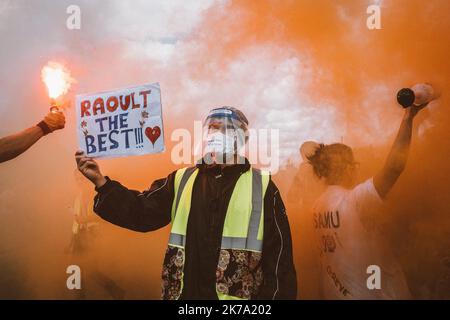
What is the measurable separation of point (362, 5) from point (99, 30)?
2370 mm

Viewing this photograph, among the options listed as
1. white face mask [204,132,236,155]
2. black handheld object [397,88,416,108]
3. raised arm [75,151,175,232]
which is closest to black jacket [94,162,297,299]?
raised arm [75,151,175,232]

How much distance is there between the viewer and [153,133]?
3.83 m

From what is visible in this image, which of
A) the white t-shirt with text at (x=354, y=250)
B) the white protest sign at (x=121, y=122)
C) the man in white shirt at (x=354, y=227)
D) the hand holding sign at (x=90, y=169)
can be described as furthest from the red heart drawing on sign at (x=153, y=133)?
the white t-shirt with text at (x=354, y=250)

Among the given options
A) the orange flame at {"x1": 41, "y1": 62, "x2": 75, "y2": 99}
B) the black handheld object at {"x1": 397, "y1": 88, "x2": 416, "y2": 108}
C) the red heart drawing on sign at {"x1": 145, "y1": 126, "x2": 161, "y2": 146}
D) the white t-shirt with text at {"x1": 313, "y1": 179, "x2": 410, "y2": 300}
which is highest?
the orange flame at {"x1": 41, "y1": 62, "x2": 75, "y2": 99}

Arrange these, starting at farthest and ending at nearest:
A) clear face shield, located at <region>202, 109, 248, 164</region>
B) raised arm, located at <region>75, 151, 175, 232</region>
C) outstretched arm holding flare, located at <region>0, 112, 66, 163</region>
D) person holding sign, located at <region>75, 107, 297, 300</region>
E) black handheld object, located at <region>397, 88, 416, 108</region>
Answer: outstretched arm holding flare, located at <region>0, 112, 66, 163</region> < black handheld object, located at <region>397, 88, 416, 108</region> < clear face shield, located at <region>202, 109, 248, 164</region> < raised arm, located at <region>75, 151, 175, 232</region> < person holding sign, located at <region>75, 107, 297, 300</region>

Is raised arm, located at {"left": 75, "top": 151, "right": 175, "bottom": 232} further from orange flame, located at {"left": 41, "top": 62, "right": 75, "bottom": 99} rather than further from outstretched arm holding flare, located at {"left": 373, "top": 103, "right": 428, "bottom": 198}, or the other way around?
outstretched arm holding flare, located at {"left": 373, "top": 103, "right": 428, "bottom": 198}

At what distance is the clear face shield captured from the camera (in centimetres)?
373

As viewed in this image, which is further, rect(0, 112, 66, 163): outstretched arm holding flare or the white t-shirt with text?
rect(0, 112, 66, 163): outstretched arm holding flare

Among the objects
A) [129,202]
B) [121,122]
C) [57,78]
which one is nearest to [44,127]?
[57,78]

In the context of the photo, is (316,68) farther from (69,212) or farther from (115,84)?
(69,212)

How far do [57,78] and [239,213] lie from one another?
216cm

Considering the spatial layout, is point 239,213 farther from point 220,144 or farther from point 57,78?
point 57,78

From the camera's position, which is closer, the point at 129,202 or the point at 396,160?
the point at 129,202

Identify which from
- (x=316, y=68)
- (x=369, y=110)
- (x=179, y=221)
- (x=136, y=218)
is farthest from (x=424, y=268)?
(x=136, y=218)
